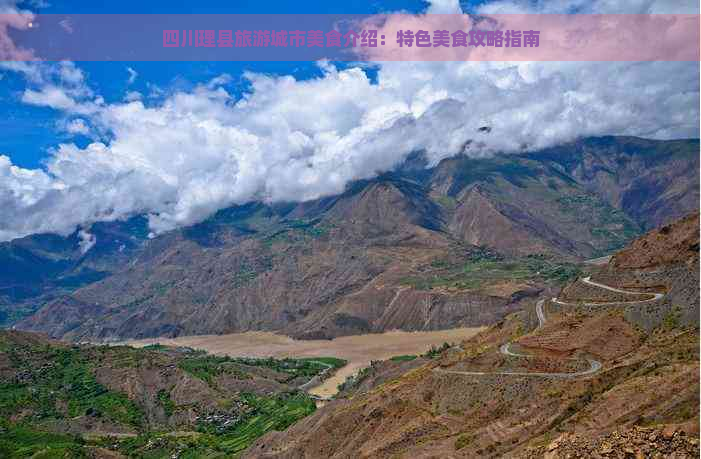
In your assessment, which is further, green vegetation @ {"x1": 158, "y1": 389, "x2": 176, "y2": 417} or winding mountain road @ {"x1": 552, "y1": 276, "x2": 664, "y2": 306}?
green vegetation @ {"x1": 158, "y1": 389, "x2": 176, "y2": 417}

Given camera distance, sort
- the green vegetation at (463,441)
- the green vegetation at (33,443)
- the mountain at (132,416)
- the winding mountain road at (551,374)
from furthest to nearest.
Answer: the mountain at (132,416) < the green vegetation at (33,443) < the winding mountain road at (551,374) < the green vegetation at (463,441)

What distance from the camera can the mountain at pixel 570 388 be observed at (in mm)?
59875

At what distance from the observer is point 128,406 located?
182625 millimetres

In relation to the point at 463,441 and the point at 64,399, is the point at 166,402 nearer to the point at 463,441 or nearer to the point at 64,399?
the point at 64,399

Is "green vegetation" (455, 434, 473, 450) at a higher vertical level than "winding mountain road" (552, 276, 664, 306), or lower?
lower

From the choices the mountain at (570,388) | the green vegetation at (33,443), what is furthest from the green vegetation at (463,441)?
the green vegetation at (33,443)

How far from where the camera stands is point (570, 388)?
262 ft

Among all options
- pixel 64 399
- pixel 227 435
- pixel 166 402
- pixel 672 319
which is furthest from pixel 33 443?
pixel 672 319

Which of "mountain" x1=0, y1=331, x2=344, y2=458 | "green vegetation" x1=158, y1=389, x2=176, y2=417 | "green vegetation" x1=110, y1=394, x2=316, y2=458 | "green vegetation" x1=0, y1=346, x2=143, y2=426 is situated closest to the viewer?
"mountain" x1=0, y1=331, x2=344, y2=458

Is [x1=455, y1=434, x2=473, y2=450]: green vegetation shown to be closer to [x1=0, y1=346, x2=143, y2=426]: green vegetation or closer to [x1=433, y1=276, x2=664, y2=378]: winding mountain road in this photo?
[x1=433, y1=276, x2=664, y2=378]: winding mountain road

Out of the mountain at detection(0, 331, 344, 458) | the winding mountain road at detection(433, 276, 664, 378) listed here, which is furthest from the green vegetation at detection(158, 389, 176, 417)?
the winding mountain road at detection(433, 276, 664, 378)

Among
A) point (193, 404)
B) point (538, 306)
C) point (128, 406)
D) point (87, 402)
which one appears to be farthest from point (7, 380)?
point (538, 306)

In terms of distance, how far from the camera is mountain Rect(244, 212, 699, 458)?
2357 inches

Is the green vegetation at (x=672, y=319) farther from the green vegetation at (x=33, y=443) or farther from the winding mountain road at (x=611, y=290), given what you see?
the green vegetation at (x=33, y=443)
